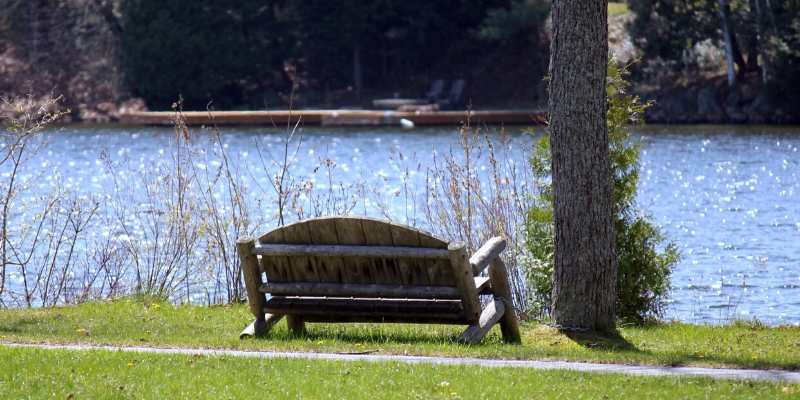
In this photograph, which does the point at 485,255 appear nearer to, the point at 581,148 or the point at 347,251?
the point at 347,251

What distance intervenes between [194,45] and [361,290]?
147 ft

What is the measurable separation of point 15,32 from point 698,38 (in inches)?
1161

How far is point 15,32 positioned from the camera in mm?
56844

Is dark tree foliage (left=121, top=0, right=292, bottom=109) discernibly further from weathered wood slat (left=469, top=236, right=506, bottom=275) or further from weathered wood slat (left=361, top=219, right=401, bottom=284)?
weathered wood slat (left=361, top=219, right=401, bottom=284)

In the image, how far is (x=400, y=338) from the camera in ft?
32.7

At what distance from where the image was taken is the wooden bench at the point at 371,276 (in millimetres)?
8945

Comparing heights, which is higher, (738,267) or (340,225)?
(340,225)

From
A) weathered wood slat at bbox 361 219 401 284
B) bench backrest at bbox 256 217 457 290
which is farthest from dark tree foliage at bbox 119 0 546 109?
weathered wood slat at bbox 361 219 401 284

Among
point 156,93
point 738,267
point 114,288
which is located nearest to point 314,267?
point 114,288

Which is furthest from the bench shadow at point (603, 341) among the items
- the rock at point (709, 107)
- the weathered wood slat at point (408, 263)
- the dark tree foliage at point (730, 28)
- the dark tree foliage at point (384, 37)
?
the dark tree foliage at point (384, 37)

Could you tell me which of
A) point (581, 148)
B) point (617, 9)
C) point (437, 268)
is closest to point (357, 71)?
point (617, 9)

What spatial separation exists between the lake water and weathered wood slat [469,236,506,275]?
15.5ft

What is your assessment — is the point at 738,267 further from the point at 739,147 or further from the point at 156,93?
the point at 156,93

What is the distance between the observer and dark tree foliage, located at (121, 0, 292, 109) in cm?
5288
